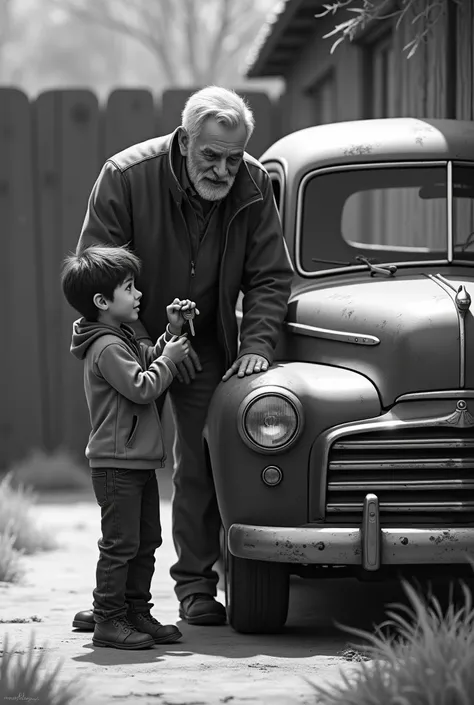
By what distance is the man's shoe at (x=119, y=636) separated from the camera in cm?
475

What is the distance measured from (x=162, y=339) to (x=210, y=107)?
2.92 feet

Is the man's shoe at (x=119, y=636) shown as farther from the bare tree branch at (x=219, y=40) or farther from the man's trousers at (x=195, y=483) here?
the bare tree branch at (x=219, y=40)

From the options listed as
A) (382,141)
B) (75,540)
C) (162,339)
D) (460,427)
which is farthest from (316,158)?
(75,540)

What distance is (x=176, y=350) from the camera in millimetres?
4914

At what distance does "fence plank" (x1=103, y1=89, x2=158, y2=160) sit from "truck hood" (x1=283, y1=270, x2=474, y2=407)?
4.92 metres

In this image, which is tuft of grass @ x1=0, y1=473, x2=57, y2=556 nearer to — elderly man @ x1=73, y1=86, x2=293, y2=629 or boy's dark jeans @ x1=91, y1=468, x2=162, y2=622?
elderly man @ x1=73, y1=86, x2=293, y2=629

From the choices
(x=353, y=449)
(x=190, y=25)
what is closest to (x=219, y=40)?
(x=190, y=25)

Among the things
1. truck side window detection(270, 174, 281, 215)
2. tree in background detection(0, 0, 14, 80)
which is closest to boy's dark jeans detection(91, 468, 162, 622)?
truck side window detection(270, 174, 281, 215)

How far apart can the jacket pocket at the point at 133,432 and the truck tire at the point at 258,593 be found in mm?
604

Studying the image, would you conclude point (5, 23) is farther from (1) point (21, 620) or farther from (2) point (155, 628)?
(2) point (155, 628)

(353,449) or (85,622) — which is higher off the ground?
(353,449)

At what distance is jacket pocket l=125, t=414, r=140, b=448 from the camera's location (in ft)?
15.7

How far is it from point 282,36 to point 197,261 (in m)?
6.57

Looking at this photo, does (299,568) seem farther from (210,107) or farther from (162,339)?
(210,107)
